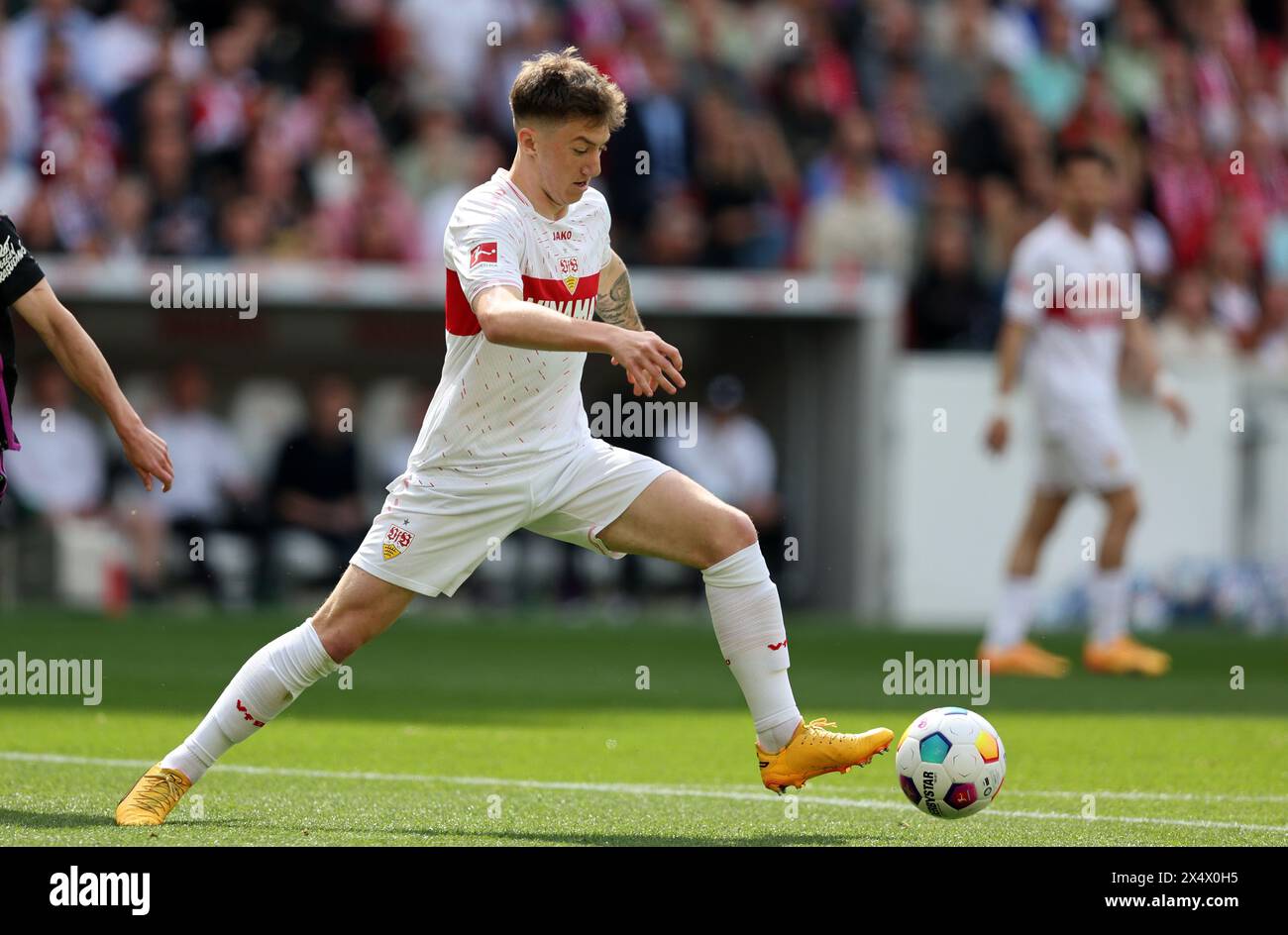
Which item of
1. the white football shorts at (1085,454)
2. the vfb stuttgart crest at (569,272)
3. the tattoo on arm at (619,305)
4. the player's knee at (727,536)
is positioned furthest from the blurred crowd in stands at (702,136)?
the player's knee at (727,536)

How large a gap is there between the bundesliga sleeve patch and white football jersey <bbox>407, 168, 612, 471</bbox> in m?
0.19

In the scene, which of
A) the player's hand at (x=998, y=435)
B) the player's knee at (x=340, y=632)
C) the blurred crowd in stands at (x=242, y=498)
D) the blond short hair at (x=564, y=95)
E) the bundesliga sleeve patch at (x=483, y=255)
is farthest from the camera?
the blurred crowd in stands at (x=242, y=498)

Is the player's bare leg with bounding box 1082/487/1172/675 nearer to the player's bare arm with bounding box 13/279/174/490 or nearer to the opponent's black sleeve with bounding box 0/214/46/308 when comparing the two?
the player's bare arm with bounding box 13/279/174/490

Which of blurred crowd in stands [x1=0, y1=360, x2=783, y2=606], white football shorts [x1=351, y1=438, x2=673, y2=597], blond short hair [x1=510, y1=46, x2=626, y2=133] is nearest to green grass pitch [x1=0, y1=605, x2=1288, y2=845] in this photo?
white football shorts [x1=351, y1=438, x2=673, y2=597]

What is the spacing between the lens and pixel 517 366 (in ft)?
20.8

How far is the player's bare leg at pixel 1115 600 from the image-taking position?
11828 millimetres

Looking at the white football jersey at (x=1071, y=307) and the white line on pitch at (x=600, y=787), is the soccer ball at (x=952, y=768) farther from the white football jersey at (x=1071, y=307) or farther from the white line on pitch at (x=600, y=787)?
the white football jersey at (x=1071, y=307)

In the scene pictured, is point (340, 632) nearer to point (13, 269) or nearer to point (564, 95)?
point (13, 269)

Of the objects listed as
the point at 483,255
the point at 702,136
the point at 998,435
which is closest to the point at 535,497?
the point at 483,255

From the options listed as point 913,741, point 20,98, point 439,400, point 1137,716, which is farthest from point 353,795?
point 20,98

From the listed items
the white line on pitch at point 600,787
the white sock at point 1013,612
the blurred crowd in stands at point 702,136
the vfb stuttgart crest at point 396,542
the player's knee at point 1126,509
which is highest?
the blurred crowd in stands at point 702,136

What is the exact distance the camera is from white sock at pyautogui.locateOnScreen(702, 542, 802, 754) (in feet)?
20.8

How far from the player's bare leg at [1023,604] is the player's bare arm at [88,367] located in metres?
6.65
